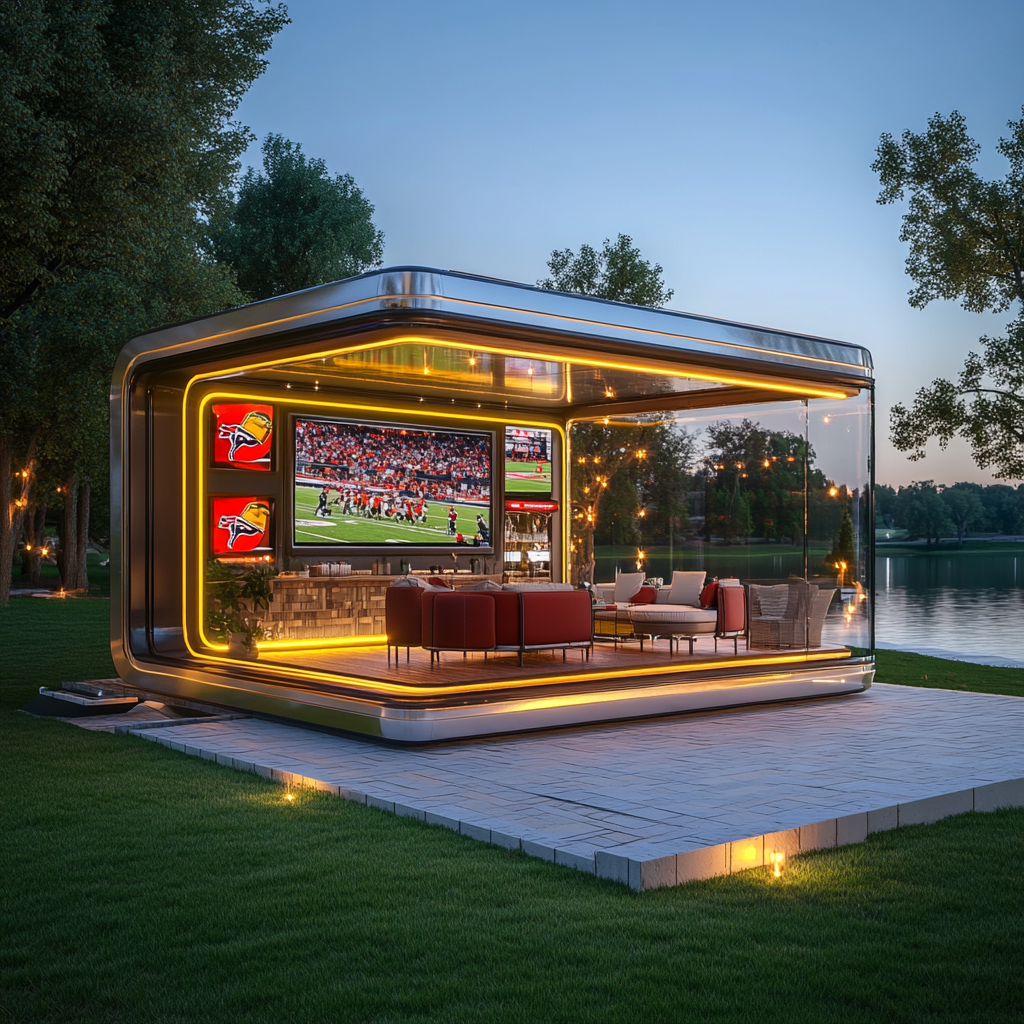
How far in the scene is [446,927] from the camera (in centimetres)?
442

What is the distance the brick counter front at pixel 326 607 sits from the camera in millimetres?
13238

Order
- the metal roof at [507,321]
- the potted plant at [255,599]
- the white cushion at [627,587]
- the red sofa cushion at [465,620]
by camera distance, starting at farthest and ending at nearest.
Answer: the white cushion at [627,587], the potted plant at [255,599], the red sofa cushion at [465,620], the metal roof at [507,321]

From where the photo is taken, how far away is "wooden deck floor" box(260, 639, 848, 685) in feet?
32.5

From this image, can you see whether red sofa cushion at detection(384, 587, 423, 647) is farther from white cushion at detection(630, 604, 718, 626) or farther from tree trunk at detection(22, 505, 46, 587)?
tree trunk at detection(22, 505, 46, 587)

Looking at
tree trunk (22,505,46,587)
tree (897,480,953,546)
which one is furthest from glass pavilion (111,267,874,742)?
tree (897,480,953,546)

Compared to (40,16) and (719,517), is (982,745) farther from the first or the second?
(40,16)

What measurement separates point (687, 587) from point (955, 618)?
1636 centimetres

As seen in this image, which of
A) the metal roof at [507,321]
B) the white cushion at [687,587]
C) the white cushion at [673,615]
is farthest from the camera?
the white cushion at [687,587]

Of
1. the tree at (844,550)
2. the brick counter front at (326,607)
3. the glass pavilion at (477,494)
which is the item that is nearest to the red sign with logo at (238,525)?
the glass pavilion at (477,494)

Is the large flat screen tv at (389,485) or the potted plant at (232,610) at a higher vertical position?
the large flat screen tv at (389,485)

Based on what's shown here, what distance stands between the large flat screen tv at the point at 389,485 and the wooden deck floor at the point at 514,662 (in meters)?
1.60

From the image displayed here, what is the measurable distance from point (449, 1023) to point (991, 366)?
1795 centimetres

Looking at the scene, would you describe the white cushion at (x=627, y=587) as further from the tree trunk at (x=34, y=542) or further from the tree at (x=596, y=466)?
the tree trunk at (x=34, y=542)

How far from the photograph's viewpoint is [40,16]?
10.5 m
